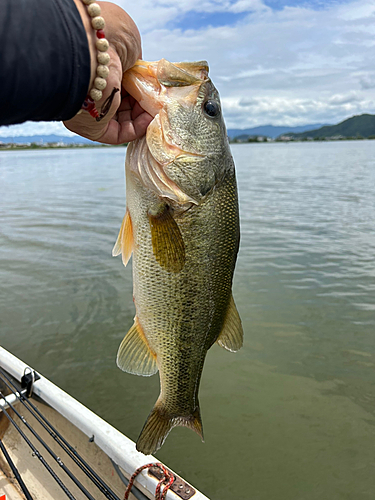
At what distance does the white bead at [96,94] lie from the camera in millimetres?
1163

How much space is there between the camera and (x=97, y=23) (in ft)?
3.58

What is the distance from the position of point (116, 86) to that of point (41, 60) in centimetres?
41

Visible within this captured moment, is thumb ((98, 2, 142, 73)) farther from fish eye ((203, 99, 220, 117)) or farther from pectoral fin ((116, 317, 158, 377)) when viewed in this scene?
pectoral fin ((116, 317, 158, 377))

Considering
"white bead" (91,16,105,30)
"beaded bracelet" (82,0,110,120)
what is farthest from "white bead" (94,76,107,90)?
"white bead" (91,16,105,30)

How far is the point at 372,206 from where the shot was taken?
15.7 meters

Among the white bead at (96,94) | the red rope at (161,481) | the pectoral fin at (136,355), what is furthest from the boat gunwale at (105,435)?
the white bead at (96,94)

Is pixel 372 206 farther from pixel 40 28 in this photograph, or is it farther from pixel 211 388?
pixel 40 28

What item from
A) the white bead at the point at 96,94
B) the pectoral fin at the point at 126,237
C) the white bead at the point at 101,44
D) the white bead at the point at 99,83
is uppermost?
the white bead at the point at 101,44

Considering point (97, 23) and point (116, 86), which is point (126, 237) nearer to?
point (116, 86)

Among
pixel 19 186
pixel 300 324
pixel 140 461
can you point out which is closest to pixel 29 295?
pixel 300 324

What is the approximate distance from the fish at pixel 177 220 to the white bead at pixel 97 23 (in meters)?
0.57

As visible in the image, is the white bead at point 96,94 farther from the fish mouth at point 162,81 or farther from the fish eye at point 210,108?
the fish eye at point 210,108

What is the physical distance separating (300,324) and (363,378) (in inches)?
59.8

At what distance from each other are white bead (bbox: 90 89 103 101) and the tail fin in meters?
1.77
